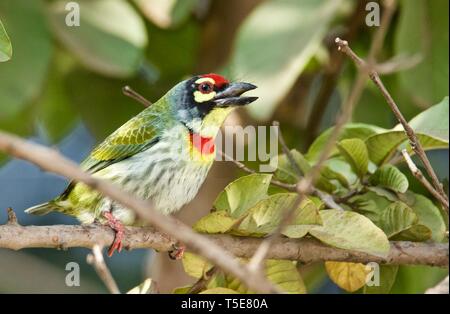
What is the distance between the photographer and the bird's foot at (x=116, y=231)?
73.2 inches

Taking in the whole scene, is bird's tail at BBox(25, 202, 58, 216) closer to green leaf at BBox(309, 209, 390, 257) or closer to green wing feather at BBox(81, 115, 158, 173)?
green wing feather at BBox(81, 115, 158, 173)

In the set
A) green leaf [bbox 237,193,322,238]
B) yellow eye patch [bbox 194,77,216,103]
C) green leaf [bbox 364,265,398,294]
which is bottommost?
green leaf [bbox 364,265,398,294]

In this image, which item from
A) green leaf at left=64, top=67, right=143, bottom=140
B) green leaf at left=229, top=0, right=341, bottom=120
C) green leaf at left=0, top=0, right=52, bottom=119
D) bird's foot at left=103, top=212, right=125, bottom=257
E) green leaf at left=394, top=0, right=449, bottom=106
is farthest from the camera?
green leaf at left=64, top=67, right=143, bottom=140

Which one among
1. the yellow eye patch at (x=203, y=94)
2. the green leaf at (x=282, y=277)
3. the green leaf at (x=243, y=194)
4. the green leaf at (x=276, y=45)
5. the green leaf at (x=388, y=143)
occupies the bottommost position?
the green leaf at (x=282, y=277)

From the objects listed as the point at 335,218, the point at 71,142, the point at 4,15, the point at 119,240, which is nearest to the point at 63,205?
the point at 119,240

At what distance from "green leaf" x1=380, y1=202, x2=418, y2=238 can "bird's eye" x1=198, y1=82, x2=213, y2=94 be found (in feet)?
1.69

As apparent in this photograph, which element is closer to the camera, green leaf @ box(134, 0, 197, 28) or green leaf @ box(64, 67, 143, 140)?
green leaf @ box(134, 0, 197, 28)

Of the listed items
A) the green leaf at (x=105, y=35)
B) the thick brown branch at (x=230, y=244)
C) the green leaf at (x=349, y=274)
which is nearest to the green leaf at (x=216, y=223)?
the thick brown branch at (x=230, y=244)

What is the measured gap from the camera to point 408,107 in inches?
129

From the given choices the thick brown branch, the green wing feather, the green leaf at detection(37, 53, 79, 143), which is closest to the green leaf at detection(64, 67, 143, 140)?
the green leaf at detection(37, 53, 79, 143)

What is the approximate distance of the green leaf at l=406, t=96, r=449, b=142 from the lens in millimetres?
2225

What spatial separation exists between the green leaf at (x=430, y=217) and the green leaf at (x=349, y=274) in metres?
0.20

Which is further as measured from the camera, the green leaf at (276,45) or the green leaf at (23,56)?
the green leaf at (23,56)

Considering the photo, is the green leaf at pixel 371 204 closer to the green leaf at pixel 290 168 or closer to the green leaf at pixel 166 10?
the green leaf at pixel 290 168
